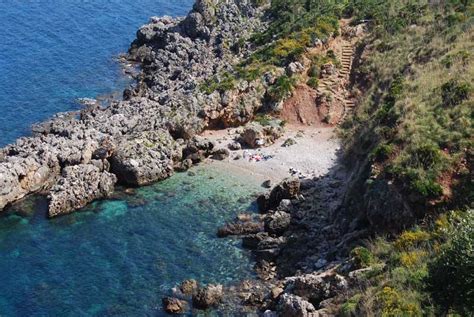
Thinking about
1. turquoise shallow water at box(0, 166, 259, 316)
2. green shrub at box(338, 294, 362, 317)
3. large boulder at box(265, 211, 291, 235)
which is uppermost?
green shrub at box(338, 294, 362, 317)

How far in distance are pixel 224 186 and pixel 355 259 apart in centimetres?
2423

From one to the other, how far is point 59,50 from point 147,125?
124ft

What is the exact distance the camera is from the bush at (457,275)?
106 ft

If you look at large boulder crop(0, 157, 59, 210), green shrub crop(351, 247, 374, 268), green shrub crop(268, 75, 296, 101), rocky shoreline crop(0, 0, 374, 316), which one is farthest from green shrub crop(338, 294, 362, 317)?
green shrub crop(268, 75, 296, 101)

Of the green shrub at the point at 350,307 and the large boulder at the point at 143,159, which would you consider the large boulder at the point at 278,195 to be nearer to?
the large boulder at the point at 143,159

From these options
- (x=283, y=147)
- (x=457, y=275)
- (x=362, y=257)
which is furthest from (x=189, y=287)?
(x=283, y=147)

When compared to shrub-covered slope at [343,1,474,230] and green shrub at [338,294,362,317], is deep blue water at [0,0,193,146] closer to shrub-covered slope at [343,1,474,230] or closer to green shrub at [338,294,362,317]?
shrub-covered slope at [343,1,474,230]

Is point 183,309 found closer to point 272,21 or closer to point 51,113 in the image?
point 51,113

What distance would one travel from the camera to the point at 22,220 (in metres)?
58.5

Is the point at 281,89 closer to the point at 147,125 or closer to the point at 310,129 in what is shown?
the point at 310,129

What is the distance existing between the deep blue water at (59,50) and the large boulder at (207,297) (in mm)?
38038

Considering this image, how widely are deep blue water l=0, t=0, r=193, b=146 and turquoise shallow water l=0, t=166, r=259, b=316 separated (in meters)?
20.9

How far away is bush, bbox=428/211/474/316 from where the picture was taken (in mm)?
32250

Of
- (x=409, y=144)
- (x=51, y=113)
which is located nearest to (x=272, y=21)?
(x=51, y=113)
